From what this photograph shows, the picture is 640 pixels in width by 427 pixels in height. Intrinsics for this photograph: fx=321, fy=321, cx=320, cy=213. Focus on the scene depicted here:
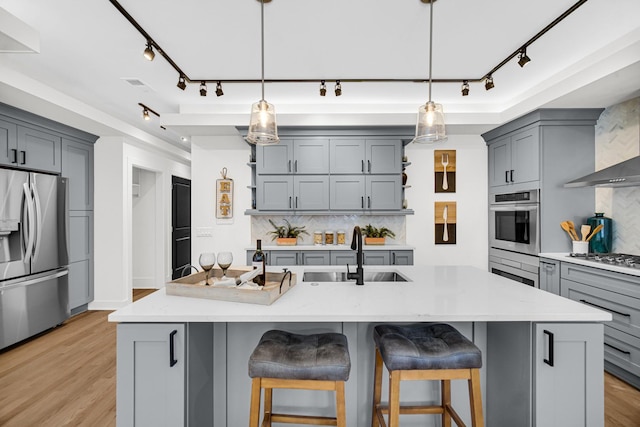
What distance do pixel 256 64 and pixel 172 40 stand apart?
692mm

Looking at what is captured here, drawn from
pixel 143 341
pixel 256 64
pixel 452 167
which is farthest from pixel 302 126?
pixel 143 341

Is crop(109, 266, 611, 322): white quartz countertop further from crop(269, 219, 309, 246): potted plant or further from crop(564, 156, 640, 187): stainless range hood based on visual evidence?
crop(269, 219, 309, 246): potted plant

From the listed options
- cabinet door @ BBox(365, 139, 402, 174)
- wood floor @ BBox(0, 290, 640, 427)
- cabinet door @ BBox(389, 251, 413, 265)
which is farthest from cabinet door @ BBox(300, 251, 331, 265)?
wood floor @ BBox(0, 290, 640, 427)

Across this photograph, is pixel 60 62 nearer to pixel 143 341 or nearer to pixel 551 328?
pixel 143 341

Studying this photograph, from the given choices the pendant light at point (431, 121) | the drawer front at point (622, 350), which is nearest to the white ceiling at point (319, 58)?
the pendant light at point (431, 121)

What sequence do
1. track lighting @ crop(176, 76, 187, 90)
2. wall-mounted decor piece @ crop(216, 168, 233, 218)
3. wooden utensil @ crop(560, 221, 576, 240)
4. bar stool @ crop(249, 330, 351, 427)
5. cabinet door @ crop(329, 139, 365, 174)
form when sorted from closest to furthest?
1. bar stool @ crop(249, 330, 351, 427)
2. track lighting @ crop(176, 76, 187, 90)
3. wooden utensil @ crop(560, 221, 576, 240)
4. cabinet door @ crop(329, 139, 365, 174)
5. wall-mounted decor piece @ crop(216, 168, 233, 218)

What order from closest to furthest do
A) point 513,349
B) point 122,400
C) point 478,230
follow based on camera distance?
point 122,400, point 513,349, point 478,230

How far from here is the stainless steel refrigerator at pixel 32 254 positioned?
10.3 ft

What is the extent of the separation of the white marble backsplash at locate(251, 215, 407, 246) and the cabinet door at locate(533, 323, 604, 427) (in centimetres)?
300

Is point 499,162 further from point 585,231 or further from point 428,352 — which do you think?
point 428,352

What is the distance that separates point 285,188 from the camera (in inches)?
161

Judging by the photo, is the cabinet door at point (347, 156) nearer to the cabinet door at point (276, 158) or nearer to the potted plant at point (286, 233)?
the cabinet door at point (276, 158)

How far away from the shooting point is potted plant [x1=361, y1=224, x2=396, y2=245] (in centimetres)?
422

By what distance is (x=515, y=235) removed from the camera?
3.77 meters
